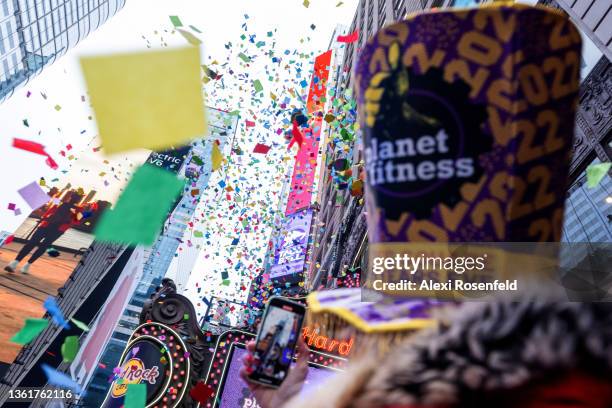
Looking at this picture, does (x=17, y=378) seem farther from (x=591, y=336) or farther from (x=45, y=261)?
(x=591, y=336)

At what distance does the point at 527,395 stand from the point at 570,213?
6.23 meters

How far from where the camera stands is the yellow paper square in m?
2.10

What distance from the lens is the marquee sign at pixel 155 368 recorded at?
16.3ft

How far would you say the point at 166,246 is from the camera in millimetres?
127438

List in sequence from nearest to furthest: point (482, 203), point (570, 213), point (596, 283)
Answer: point (482, 203), point (596, 283), point (570, 213)

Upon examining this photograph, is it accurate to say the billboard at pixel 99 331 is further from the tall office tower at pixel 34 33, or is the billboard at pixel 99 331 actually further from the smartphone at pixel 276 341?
the tall office tower at pixel 34 33

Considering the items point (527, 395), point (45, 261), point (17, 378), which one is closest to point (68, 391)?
point (17, 378)

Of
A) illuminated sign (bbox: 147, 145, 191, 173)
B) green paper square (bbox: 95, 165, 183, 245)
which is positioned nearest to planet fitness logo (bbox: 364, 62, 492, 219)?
green paper square (bbox: 95, 165, 183, 245)

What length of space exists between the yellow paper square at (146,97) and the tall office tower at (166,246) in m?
30.0

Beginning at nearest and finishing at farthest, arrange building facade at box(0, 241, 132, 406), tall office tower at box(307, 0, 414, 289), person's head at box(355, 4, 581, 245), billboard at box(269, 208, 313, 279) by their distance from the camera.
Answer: person's head at box(355, 4, 581, 245), tall office tower at box(307, 0, 414, 289), building facade at box(0, 241, 132, 406), billboard at box(269, 208, 313, 279)

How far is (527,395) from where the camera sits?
888 millimetres

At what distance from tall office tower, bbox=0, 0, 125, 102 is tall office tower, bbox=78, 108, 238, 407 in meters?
21.1

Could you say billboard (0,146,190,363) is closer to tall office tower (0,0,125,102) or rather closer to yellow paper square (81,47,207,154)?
tall office tower (0,0,125,102)

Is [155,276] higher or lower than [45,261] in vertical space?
A: higher
